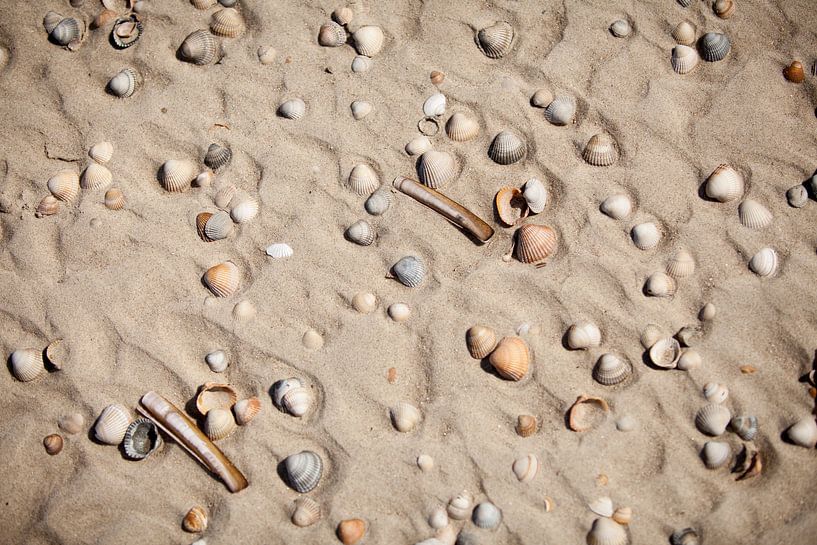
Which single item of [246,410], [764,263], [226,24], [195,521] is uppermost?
[764,263]

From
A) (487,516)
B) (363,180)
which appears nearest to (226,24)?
(363,180)

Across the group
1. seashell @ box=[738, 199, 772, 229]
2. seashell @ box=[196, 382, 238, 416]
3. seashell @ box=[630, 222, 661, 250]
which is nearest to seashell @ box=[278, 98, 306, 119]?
seashell @ box=[196, 382, 238, 416]

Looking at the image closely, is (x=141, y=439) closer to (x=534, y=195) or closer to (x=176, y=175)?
(x=176, y=175)

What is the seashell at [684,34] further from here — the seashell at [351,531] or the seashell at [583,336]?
the seashell at [351,531]

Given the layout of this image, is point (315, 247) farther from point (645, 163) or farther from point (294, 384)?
point (645, 163)

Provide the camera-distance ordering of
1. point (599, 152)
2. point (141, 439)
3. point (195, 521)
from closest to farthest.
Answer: point (195, 521)
point (141, 439)
point (599, 152)

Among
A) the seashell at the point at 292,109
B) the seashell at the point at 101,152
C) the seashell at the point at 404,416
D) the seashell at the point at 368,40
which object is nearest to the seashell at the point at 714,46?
the seashell at the point at 368,40

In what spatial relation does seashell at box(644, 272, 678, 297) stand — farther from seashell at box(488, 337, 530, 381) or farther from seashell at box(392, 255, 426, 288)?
seashell at box(392, 255, 426, 288)
